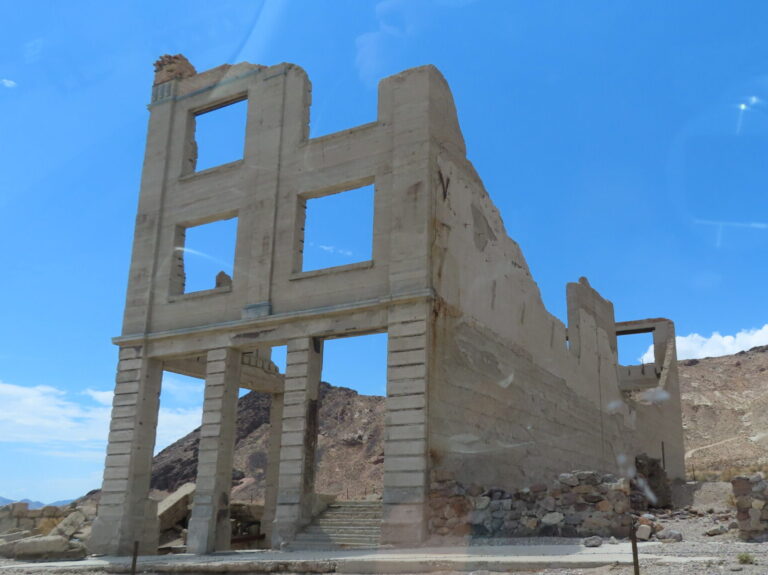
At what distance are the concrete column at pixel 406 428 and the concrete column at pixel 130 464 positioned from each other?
596cm

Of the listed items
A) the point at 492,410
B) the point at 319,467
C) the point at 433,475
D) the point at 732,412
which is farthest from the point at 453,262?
the point at 732,412

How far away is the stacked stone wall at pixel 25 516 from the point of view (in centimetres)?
1819

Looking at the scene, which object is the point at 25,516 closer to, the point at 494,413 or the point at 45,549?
the point at 45,549

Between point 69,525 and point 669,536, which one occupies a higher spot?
point 669,536

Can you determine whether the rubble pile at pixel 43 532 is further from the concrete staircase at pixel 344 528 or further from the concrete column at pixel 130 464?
the concrete staircase at pixel 344 528

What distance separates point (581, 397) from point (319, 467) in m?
18.2

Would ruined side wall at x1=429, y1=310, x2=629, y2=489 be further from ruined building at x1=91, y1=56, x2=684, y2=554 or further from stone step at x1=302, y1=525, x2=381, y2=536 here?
stone step at x1=302, y1=525, x2=381, y2=536

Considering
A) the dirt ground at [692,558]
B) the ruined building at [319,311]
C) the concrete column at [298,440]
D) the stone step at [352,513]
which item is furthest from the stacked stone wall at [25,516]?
the stone step at [352,513]

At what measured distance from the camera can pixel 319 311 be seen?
14086mm

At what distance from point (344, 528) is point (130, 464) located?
16.6 ft

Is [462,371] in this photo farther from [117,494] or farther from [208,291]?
[117,494]

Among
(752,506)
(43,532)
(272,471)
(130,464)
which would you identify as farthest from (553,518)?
(43,532)

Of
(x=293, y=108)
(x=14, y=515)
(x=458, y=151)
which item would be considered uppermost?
(x=293, y=108)

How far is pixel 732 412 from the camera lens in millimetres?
49250
